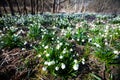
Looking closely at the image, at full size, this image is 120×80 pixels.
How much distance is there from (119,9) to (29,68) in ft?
57.8

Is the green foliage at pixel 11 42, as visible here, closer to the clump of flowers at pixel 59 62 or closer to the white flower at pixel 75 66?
the clump of flowers at pixel 59 62

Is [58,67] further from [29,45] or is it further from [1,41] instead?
[1,41]

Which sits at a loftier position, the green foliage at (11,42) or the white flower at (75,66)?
the green foliage at (11,42)

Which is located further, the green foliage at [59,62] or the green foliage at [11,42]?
the green foliage at [11,42]

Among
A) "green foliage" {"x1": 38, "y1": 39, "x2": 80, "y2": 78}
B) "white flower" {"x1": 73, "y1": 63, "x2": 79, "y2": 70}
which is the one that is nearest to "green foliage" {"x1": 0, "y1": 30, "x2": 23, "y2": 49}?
"green foliage" {"x1": 38, "y1": 39, "x2": 80, "y2": 78}

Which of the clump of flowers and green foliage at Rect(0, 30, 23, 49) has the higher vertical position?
green foliage at Rect(0, 30, 23, 49)

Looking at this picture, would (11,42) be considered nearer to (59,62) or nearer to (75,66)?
(59,62)

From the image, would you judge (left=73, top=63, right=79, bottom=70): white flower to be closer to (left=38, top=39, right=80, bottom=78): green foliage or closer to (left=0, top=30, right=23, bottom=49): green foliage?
(left=38, top=39, right=80, bottom=78): green foliage

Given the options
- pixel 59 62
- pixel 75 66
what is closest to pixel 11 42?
pixel 59 62

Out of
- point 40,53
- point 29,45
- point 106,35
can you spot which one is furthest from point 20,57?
point 106,35

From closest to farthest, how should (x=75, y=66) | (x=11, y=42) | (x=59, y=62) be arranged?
(x=75, y=66) → (x=59, y=62) → (x=11, y=42)

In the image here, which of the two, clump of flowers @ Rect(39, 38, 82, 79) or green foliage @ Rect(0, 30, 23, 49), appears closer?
clump of flowers @ Rect(39, 38, 82, 79)

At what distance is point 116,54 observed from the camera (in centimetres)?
378

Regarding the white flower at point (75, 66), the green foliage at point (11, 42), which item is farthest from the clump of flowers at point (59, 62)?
the green foliage at point (11, 42)
